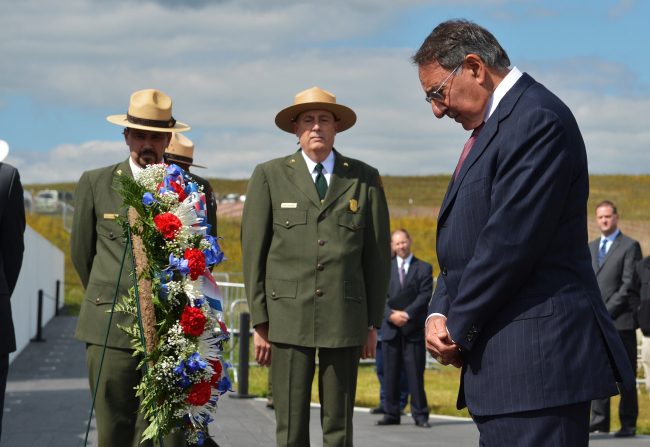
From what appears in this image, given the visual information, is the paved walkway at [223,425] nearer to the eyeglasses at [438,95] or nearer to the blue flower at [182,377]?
the blue flower at [182,377]

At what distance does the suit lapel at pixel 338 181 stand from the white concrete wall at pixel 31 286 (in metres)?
8.52

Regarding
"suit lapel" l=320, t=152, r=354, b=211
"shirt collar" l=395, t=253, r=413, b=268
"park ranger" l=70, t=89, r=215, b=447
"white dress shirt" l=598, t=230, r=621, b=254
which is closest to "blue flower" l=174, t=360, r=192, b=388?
"park ranger" l=70, t=89, r=215, b=447

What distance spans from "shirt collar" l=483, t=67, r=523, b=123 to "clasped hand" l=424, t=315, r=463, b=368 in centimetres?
82

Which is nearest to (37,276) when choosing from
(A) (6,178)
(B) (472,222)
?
(A) (6,178)

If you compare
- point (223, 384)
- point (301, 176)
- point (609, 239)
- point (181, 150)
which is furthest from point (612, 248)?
point (223, 384)

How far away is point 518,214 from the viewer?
264 centimetres

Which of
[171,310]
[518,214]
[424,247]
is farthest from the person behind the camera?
[424,247]

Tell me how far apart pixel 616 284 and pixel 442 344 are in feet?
23.4

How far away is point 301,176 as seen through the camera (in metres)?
5.04

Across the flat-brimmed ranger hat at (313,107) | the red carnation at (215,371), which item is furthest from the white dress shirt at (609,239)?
the red carnation at (215,371)

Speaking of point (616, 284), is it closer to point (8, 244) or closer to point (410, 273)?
point (410, 273)

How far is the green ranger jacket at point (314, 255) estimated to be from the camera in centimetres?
478

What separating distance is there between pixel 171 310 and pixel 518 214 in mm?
1966

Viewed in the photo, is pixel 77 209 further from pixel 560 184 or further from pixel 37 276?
pixel 37 276
